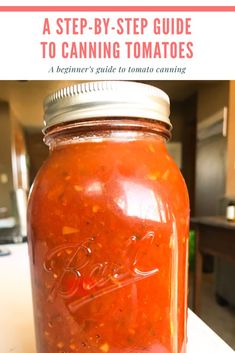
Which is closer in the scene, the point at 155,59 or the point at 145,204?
the point at 145,204

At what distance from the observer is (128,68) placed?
63 centimetres

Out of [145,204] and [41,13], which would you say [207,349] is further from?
[41,13]

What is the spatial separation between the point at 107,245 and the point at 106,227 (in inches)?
0.6

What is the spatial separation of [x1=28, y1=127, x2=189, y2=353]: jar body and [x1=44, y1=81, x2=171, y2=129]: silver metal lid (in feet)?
0.07

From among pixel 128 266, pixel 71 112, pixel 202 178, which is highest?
pixel 71 112

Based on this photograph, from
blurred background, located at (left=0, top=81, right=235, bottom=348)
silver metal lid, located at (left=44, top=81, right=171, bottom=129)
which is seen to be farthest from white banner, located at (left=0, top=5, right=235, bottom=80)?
blurred background, located at (left=0, top=81, right=235, bottom=348)

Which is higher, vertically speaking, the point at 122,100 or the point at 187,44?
the point at 187,44

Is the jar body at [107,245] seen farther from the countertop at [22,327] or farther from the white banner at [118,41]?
the white banner at [118,41]

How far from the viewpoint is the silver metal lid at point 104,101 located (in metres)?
0.22

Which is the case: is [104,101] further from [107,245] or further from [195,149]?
[195,149]

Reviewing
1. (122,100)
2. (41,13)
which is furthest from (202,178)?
(122,100)

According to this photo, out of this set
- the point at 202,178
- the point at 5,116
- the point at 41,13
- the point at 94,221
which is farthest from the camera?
the point at 202,178

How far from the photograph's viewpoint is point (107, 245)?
211 millimetres

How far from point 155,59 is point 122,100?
1.50 ft
